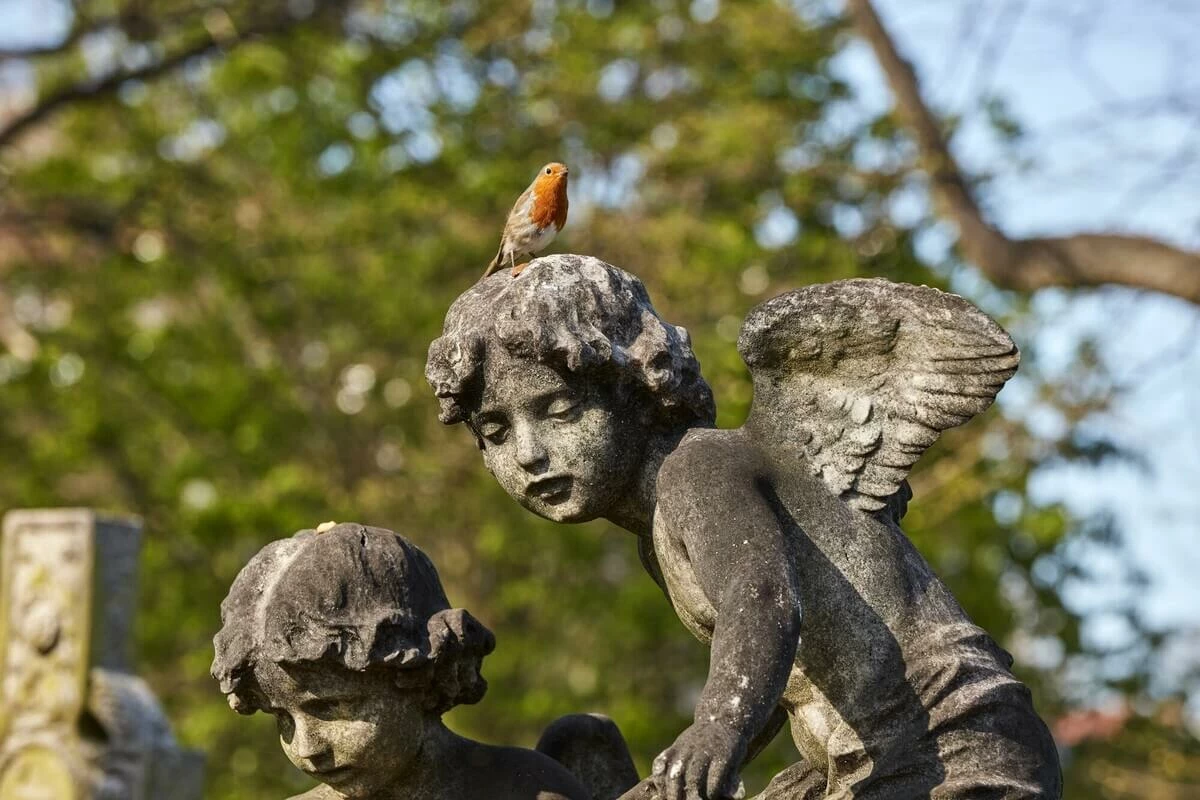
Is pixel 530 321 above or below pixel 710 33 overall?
below

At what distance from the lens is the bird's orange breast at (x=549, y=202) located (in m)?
4.53

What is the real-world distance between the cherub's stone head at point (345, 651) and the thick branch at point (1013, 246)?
5.80 m

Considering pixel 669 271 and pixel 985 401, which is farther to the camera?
pixel 669 271

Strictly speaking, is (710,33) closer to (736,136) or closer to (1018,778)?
(736,136)

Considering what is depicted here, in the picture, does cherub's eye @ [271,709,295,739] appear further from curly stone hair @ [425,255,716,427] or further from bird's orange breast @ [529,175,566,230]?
bird's orange breast @ [529,175,566,230]

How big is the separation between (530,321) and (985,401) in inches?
33.8

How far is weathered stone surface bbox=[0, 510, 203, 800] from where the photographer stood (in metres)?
8.24

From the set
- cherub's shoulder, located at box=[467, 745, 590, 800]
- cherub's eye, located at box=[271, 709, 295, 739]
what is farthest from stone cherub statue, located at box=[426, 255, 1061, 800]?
cherub's eye, located at box=[271, 709, 295, 739]

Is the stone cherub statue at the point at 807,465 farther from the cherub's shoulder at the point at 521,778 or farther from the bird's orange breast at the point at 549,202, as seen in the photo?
the bird's orange breast at the point at 549,202

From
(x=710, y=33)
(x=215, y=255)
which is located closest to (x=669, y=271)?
(x=710, y=33)

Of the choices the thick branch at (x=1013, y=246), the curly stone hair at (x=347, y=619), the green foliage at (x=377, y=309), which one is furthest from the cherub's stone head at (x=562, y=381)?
the green foliage at (x=377, y=309)

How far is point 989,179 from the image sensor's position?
1081cm

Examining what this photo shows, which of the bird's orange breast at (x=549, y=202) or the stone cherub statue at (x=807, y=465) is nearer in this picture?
the stone cherub statue at (x=807, y=465)

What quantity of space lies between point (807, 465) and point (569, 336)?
524mm
